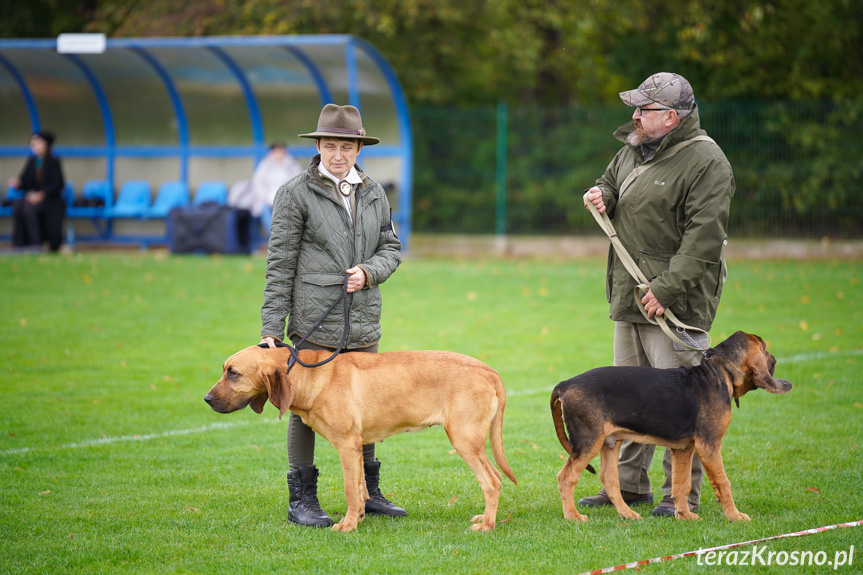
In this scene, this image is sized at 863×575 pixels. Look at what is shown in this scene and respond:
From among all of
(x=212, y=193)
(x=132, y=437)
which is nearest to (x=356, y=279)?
(x=132, y=437)

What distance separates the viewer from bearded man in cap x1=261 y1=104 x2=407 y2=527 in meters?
5.37

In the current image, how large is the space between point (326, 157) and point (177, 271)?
12009 millimetres

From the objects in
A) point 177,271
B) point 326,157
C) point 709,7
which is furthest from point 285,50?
point 326,157

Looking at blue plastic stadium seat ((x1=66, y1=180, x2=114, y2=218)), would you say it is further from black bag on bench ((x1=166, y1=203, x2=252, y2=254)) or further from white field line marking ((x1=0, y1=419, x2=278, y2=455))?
white field line marking ((x1=0, y1=419, x2=278, y2=455))

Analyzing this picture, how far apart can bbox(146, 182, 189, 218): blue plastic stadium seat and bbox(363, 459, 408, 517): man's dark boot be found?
1565 centimetres

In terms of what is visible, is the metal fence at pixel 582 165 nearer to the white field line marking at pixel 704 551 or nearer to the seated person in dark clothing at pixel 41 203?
the seated person in dark clothing at pixel 41 203

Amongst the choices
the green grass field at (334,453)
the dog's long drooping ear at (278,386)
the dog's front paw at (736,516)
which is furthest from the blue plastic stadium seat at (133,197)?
the dog's front paw at (736,516)

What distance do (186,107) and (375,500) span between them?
17097 millimetres

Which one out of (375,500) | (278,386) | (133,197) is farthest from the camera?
(133,197)

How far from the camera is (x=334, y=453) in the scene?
23.4ft

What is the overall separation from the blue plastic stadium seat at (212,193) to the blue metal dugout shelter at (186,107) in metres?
0.48

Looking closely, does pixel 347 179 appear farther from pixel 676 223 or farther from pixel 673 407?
pixel 673 407

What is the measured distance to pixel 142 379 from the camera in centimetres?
947

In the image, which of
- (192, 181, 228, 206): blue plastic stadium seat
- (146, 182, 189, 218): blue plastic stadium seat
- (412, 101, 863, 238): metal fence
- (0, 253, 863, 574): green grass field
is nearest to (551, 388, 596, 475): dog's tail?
(0, 253, 863, 574): green grass field
